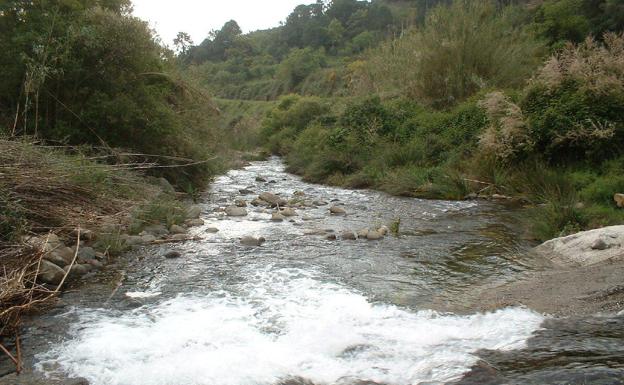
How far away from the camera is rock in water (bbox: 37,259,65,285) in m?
5.77

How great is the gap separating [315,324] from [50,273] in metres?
3.22

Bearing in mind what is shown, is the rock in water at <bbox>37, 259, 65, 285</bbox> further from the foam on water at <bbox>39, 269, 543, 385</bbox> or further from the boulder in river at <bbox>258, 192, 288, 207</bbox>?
the boulder in river at <bbox>258, 192, 288, 207</bbox>

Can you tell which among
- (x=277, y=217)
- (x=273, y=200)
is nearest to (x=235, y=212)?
(x=277, y=217)

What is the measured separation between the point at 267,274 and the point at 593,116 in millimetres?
8492

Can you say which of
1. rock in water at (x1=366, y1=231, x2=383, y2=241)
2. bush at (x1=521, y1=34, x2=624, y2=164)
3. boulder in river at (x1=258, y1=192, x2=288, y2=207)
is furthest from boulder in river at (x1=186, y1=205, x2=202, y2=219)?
bush at (x1=521, y1=34, x2=624, y2=164)

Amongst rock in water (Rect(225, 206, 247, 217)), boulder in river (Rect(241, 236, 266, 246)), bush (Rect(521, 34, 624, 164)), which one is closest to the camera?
boulder in river (Rect(241, 236, 266, 246))

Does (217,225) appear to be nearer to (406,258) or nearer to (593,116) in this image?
(406,258)

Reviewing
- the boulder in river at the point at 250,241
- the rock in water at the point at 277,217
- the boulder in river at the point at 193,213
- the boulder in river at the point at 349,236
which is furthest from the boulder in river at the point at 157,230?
the boulder in river at the point at 349,236

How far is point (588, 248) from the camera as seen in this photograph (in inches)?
267

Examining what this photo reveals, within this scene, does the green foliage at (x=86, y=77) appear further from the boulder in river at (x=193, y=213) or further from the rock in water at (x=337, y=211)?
the rock in water at (x=337, y=211)

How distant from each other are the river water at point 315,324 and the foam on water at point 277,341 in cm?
2

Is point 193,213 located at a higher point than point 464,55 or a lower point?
lower

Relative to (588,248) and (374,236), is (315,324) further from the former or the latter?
(588,248)

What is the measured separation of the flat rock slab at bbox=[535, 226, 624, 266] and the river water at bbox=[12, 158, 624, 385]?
433 mm
